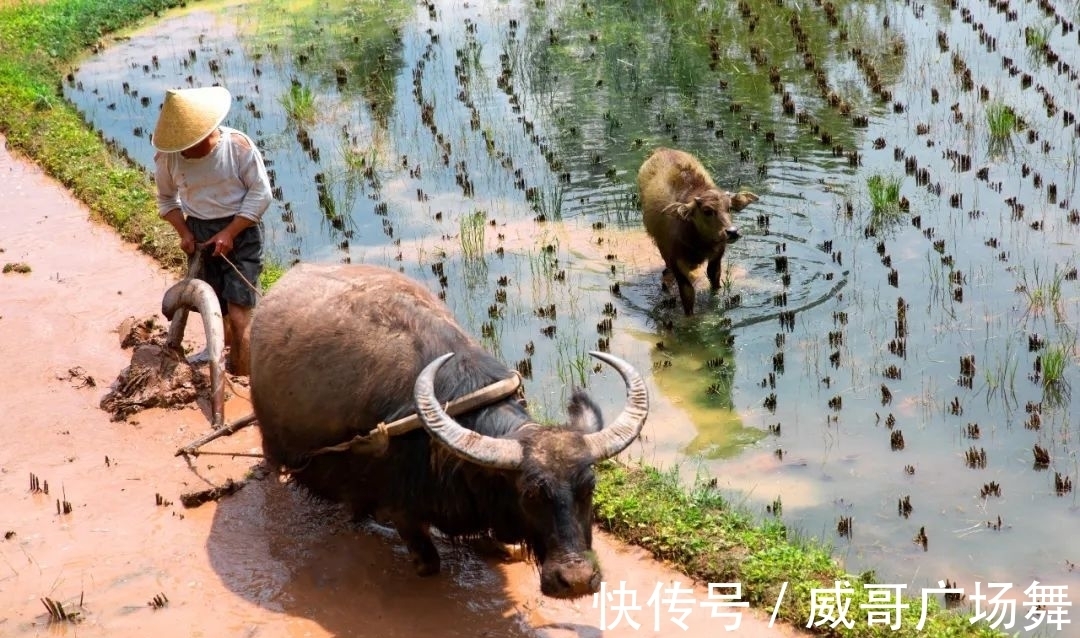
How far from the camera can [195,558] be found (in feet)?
17.0

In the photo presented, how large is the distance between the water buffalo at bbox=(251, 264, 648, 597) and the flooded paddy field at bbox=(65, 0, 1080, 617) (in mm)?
1966

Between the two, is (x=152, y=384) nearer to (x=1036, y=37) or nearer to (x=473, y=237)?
(x=473, y=237)

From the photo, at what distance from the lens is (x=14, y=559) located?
5.14m

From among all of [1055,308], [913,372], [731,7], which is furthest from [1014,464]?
[731,7]

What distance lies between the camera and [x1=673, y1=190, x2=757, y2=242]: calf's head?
8.42 meters

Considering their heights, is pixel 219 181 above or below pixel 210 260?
above

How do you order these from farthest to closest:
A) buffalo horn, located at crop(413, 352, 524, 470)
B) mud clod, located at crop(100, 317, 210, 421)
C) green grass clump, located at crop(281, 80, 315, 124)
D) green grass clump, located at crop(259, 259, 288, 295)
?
green grass clump, located at crop(281, 80, 315, 124) < green grass clump, located at crop(259, 259, 288, 295) < mud clod, located at crop(100, 317, 210, 421) < buffalo horn, located at crop(413, 352, 524, 470)

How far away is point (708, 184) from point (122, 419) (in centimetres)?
476

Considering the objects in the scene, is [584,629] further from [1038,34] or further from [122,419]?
[1038,34]

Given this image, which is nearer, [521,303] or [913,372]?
[913,372]

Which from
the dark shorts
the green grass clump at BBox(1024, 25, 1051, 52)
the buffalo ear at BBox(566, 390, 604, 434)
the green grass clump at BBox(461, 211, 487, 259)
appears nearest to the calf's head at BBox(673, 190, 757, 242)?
the green grass clump at BBox(461, 211, 487, 259)

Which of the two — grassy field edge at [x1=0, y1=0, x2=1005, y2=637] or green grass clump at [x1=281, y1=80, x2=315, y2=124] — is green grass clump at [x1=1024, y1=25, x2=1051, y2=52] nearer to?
green grass clump at [x1=281, y1=80, x2=315, y2=124]

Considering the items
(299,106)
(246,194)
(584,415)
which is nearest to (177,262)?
(246,194)

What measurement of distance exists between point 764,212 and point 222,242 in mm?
5115
